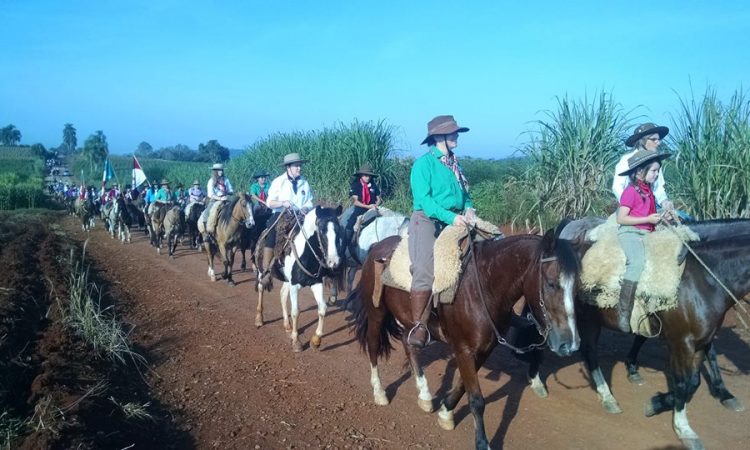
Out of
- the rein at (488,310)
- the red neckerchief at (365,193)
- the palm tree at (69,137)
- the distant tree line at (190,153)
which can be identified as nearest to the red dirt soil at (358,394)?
the rein at (488,310)

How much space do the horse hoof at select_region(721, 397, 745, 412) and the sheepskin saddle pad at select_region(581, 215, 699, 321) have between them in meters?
1.38

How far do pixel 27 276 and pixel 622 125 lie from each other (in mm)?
10915

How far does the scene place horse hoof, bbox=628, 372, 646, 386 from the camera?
5789 millimetres

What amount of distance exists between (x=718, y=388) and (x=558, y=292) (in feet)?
9.22

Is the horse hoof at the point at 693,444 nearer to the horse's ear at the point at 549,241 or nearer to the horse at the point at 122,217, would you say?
the horse's ear at the point at 549,241

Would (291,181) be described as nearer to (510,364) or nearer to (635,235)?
(510,364)

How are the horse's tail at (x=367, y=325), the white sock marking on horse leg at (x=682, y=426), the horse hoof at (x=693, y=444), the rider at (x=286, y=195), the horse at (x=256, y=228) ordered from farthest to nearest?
the horse at (x=256, y=228), the rider at (x=286, y=195), the horse's tail at (x=367, y=325), the white sock marking on horse leg at (x=682, y=426), the horse hoof at (x=693, y=444)

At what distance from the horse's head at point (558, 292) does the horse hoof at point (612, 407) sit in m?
1.90

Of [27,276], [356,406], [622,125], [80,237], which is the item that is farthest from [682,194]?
[80,237]

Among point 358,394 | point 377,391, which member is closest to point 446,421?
point 377,391

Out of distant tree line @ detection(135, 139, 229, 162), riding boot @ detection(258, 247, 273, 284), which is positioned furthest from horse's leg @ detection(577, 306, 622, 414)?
distant tree line @ detection(135, 139, 229, 162)

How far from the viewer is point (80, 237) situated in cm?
2091

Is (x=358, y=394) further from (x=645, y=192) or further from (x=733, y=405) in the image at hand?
(x=733, y=405)

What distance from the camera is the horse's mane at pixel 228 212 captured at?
36.7 feet
